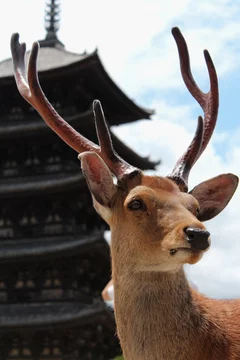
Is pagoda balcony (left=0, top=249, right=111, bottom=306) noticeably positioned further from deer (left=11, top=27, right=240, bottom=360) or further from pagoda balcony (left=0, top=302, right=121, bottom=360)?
deer (left=11, top=27, right=240, bottom=360)

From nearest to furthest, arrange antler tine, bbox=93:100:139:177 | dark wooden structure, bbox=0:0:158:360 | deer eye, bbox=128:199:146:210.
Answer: deer eye, bbox=128:199:146:210
antler tine, bbox=93:100:139:177
dark wooden structure, bbox=0:0:158:360

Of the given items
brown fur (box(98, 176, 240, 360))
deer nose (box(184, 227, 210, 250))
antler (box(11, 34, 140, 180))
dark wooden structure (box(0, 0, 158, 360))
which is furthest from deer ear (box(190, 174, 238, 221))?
dark wooden structure (box(0, 0, 158, 360))

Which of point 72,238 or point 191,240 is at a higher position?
point 191,240

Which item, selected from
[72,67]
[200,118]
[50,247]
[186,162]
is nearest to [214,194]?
[186,162]

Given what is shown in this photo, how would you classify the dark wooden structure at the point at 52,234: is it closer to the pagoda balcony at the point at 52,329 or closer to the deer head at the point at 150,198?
the pagoda balcony at the point at 52,329

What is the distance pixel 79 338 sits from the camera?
16.5m

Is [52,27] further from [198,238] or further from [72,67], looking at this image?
[198,238]

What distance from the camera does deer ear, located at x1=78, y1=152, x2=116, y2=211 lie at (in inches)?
107

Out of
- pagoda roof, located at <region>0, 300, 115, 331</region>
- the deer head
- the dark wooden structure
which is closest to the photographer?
the deer head

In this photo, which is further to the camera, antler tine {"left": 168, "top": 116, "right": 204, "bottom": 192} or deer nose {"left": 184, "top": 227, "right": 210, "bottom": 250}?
antler tine {"left": 168, "top": 116, "right": 204, "bottom": 192}

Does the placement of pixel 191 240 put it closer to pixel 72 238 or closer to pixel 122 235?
pixel 122 235

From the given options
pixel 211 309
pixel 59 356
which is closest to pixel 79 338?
pixel 59 356

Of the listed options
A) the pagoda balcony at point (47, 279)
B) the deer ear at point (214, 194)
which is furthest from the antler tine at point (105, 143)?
the pagoda balcony at point (47, 279)

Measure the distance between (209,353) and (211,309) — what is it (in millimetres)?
295
